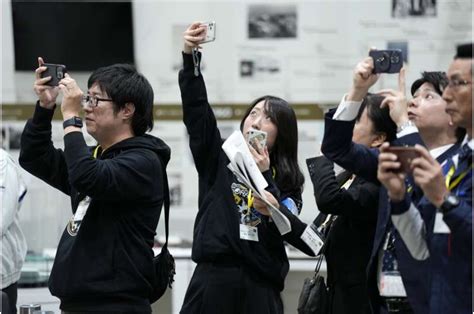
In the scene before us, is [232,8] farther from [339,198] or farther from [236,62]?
[339,198]

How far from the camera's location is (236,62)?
789 cm

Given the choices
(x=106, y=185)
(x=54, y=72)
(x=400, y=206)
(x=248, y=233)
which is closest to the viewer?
(x=400, y=206)

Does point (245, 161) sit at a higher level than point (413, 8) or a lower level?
lower

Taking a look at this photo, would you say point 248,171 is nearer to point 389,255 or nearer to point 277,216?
point 277,216

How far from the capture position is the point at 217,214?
13.5 feet

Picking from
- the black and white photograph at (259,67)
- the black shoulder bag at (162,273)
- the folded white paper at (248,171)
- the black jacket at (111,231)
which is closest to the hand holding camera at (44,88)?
the black jacket at (111,231)

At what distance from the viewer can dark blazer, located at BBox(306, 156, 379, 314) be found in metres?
4.02

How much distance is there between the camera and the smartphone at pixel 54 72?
12.7 ft

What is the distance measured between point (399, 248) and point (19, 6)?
209 inches

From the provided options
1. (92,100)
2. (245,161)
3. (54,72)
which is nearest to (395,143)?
(245,161)

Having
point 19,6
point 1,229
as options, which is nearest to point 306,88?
point 19,6

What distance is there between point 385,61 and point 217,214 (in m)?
1.15

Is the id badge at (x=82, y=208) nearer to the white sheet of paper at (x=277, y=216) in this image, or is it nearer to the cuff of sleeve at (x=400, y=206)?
the white sheet of paper at (x=277, y=216)

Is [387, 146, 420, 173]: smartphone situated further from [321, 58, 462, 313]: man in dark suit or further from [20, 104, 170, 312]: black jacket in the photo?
[20, 104, 170, 312]: black jacket
